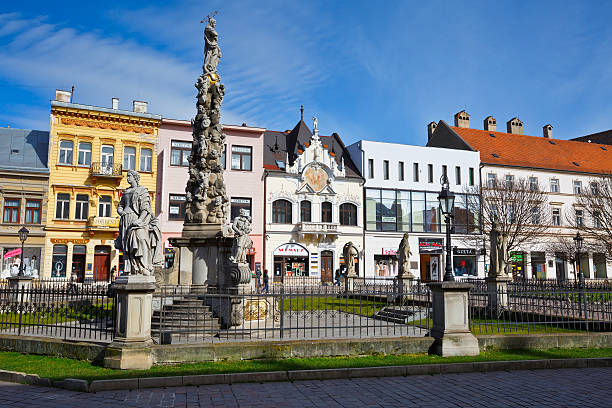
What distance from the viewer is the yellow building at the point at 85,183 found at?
112 ft

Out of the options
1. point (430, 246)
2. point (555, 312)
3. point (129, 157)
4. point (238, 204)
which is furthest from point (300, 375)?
point (430, 246)

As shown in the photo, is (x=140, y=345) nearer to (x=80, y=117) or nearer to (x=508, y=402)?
(x=508, y=402)

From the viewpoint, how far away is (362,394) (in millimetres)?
7578

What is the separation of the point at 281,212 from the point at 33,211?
18.5m

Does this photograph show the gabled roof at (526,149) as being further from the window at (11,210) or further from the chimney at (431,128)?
the window at (11,210)

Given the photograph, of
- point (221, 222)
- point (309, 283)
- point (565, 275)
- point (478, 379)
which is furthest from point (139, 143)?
point (565, 275)

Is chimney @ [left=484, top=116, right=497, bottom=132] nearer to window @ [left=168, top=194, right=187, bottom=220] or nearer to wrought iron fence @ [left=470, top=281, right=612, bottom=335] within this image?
window @ [left=168, top=194, right=187, bottom=220]

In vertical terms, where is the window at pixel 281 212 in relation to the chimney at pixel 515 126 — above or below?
below

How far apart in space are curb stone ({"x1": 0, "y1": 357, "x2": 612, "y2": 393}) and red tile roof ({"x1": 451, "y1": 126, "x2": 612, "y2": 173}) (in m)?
40.1

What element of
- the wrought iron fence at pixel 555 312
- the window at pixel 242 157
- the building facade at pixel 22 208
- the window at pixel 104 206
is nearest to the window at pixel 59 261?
the building facade at pixel 22 208

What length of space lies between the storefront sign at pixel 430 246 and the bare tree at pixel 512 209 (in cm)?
461

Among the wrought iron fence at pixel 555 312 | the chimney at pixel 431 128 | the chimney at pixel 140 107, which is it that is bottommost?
the wrought iron fence at pixel 555 312

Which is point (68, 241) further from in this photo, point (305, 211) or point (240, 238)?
point (240, 238)

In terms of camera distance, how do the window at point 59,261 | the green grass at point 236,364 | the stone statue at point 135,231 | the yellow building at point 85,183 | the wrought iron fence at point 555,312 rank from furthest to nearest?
1. the yellow building at point 85,183
2. the window at point 59,261
3. the wrought iron fence at point 555,312
4. the stone statue at point 135,231
5. the green grass at point 236,364
